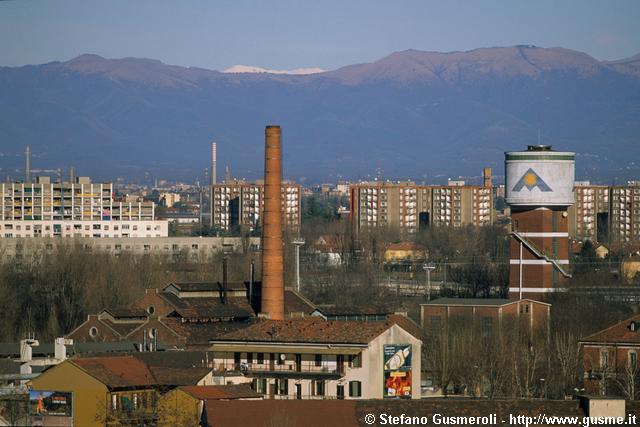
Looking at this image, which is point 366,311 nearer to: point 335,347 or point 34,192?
point 335,347

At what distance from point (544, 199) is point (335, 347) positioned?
22658 mm

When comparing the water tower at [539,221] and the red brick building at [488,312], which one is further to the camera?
the water tower at [539,221]

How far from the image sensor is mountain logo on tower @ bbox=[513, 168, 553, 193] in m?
55.7

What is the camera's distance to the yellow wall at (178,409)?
1088 inches

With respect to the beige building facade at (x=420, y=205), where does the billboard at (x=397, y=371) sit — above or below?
below

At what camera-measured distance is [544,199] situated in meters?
55.5

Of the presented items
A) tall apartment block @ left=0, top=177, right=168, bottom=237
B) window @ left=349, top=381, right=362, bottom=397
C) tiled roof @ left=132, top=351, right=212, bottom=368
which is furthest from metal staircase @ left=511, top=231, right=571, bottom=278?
tall apartment block @ left=0, top=177, right=168, bottom=237

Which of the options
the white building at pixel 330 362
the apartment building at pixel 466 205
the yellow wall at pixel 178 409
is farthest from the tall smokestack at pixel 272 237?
Result: the apartment building at pixel 466 205

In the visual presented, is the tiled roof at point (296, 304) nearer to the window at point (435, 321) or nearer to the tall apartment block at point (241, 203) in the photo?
the window at point (435, 321)

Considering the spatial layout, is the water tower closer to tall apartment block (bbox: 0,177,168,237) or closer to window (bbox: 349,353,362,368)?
window (bbox: 349,353,362,368)

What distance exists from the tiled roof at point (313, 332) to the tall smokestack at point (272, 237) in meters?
9.76

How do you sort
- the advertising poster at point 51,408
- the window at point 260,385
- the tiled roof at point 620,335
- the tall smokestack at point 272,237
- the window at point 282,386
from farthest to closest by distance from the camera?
the tall smokestack at point 272,237, the tiled roof at point 620,335, the window at point 282,386, the window at point 260,385, the advertising poster at point 51,408

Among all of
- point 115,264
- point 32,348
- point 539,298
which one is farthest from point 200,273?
point 32,348

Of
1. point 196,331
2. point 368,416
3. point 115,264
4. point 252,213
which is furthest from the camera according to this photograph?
point 252,213
